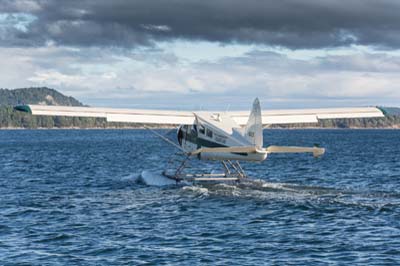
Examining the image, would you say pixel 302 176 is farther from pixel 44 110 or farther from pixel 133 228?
pixel 133 228

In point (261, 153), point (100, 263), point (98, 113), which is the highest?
point (98, 113)

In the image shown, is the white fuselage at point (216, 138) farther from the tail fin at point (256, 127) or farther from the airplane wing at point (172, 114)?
the airplane wing at point (172, 114)

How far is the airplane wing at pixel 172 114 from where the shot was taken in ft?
93.7

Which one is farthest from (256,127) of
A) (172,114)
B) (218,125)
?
(172,114)

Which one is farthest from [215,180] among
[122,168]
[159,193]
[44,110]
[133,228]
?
[122,168]

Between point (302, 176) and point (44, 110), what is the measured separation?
17.7 m

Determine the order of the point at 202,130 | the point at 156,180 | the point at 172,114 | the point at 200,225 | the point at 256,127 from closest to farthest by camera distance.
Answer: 1. the point at 200,225
2. the point at 256,127
3. the point at 202,130
4. the point at 156,180
5. the point at 172,114

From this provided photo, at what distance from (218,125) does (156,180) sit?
5.30 meters

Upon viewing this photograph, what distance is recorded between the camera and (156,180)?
30.1m

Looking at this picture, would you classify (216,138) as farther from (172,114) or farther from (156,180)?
(156,180)

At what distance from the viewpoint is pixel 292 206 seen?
21312mm

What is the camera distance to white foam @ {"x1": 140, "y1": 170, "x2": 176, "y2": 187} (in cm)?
2923

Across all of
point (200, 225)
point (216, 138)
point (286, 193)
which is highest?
point (216, 138)

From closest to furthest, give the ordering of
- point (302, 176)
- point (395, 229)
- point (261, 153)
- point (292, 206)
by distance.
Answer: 1. point (395, 229)
2. point (292, 206)
3. point (261, 153)
4. point (302, 176)
